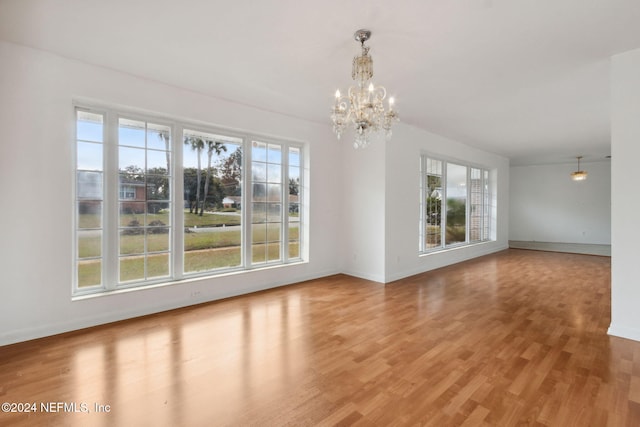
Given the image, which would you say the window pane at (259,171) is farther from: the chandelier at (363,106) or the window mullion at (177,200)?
the chandelier at (363,106)

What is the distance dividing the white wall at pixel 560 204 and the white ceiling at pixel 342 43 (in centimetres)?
735

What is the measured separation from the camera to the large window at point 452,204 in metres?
6.40

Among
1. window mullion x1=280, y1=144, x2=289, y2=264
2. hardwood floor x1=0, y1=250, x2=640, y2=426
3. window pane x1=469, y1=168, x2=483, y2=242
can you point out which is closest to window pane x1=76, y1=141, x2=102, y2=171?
hardwood floor x1=0, y1=250, x2=640, y2=426

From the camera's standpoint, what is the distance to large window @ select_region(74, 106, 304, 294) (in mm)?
3473

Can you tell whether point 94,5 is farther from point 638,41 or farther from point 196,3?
point 638,41

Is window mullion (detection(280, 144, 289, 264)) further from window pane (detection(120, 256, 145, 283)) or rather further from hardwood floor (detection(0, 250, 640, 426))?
window pane (detection(120, 256, 145, 283))

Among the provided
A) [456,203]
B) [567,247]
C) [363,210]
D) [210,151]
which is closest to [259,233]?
[210,151]

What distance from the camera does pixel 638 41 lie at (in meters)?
2.75

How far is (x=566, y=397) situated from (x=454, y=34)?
9.51 feet

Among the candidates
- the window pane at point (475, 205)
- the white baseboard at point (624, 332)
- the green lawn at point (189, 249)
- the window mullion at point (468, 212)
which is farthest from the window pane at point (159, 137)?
the window pane at point (475, 205)

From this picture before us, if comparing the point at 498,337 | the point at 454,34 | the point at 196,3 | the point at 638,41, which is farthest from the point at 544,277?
the point at 196,3

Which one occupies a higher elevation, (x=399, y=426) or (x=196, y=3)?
(x=196, y=3)

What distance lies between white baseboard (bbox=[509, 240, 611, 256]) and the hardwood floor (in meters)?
5.56

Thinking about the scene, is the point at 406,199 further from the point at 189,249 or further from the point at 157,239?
the point at 157,239
